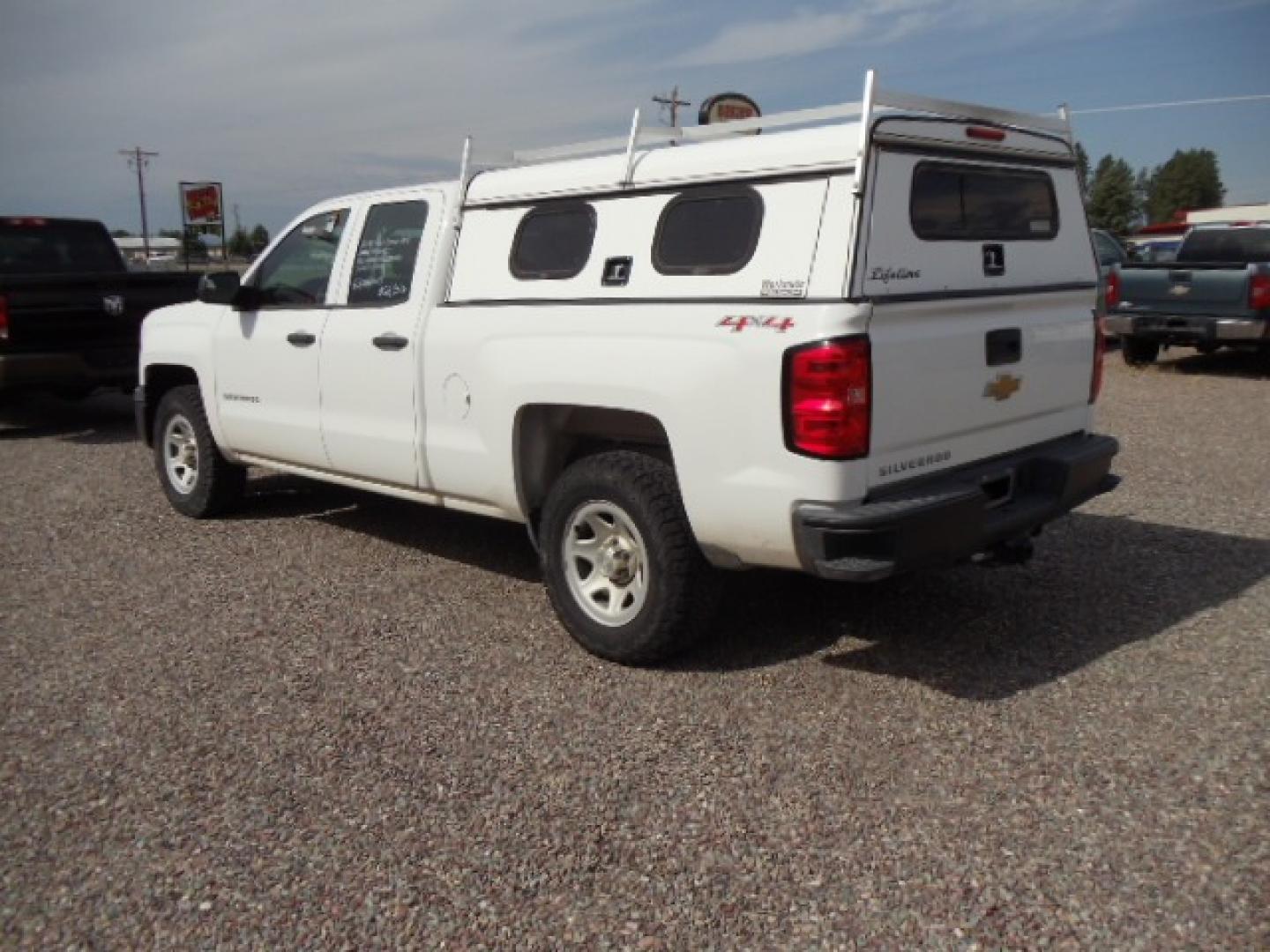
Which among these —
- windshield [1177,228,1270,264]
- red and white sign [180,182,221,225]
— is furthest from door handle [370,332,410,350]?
red and white sign [180,182,221,225]

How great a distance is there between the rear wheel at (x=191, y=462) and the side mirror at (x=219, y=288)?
0.91m

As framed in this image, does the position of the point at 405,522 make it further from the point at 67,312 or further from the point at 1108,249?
the point at 1108,249

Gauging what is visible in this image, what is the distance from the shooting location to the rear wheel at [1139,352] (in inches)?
555

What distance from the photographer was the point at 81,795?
3.46 metres

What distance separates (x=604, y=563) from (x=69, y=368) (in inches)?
282

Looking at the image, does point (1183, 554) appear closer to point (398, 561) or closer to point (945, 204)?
point (945, 204)

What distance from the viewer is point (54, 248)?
11.7m

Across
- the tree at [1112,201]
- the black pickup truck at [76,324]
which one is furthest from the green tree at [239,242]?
the black pickup truck at [76,324]

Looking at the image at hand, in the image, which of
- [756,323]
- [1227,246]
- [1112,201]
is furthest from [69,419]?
[1112,201]

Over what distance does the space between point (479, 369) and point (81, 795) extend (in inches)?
86.1

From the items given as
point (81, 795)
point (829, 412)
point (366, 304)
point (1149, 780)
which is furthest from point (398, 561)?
point (1149, 780)

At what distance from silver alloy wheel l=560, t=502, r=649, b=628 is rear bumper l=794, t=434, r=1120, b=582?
2.75ft

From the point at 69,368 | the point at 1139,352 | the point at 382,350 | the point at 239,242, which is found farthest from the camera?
the point at 239,242

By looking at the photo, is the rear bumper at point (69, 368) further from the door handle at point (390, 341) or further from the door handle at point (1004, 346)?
the door handle at point (1004, 346)
